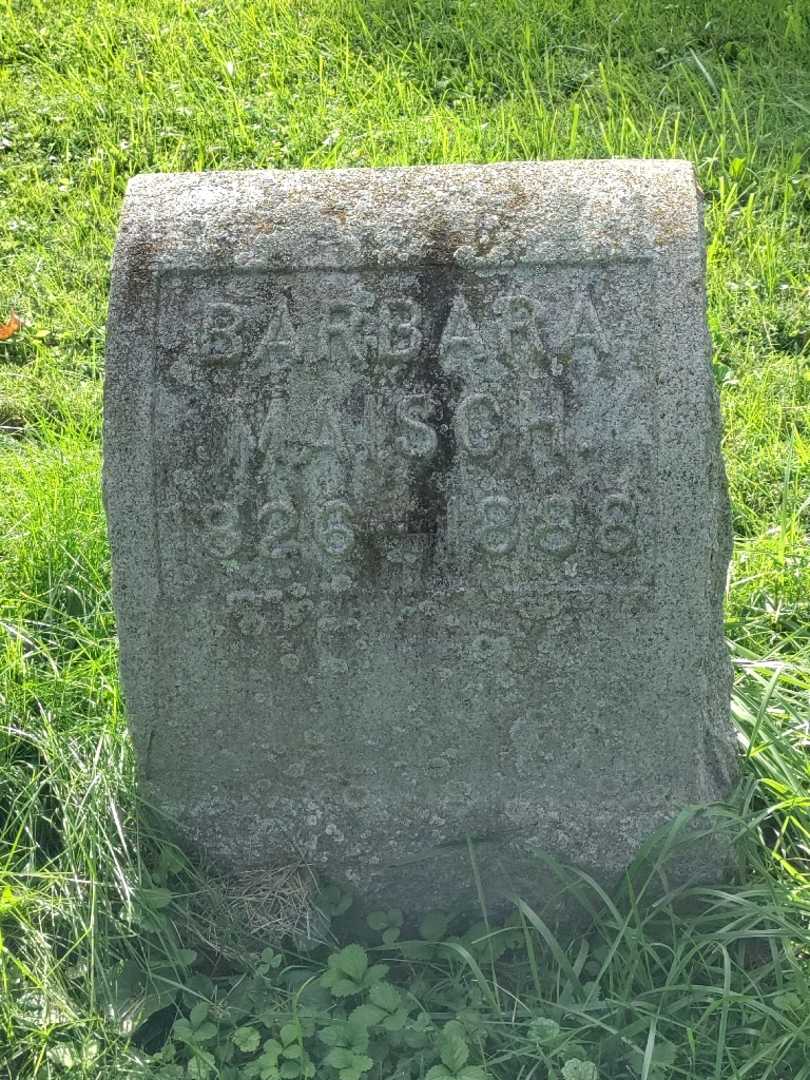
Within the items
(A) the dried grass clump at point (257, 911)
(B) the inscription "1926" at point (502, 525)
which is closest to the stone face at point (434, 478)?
(B) the inscription "1926" at point (502, 525)

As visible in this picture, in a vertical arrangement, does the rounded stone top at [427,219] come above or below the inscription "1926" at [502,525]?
above

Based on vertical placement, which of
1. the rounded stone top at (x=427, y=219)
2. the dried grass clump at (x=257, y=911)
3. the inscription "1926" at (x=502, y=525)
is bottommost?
the dried grass clump at (x=257, y=911)

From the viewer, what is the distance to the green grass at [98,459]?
1.98m

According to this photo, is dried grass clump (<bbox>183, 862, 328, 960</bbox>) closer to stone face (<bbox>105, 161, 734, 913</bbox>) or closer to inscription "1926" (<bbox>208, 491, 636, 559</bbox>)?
stone face (<bbox>105, 161, 734, 913</bbox>)

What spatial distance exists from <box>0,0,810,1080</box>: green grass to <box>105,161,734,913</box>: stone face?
254 millimetres

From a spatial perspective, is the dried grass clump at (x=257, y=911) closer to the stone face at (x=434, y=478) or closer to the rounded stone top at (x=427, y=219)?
the stone face at (x=434, y=478)

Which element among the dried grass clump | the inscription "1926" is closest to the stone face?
the inscription "1926"

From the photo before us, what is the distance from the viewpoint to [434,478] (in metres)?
1.95

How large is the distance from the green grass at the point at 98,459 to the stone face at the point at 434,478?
25 centimetres

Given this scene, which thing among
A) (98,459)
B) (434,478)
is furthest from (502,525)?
(98,459)

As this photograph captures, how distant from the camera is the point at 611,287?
6.24 feet

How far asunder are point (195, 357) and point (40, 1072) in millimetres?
1111

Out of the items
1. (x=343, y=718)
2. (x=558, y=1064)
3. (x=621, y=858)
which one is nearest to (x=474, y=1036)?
(x=558, y=1064)

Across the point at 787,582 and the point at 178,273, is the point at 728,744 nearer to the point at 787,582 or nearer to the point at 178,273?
the point at 787,582
